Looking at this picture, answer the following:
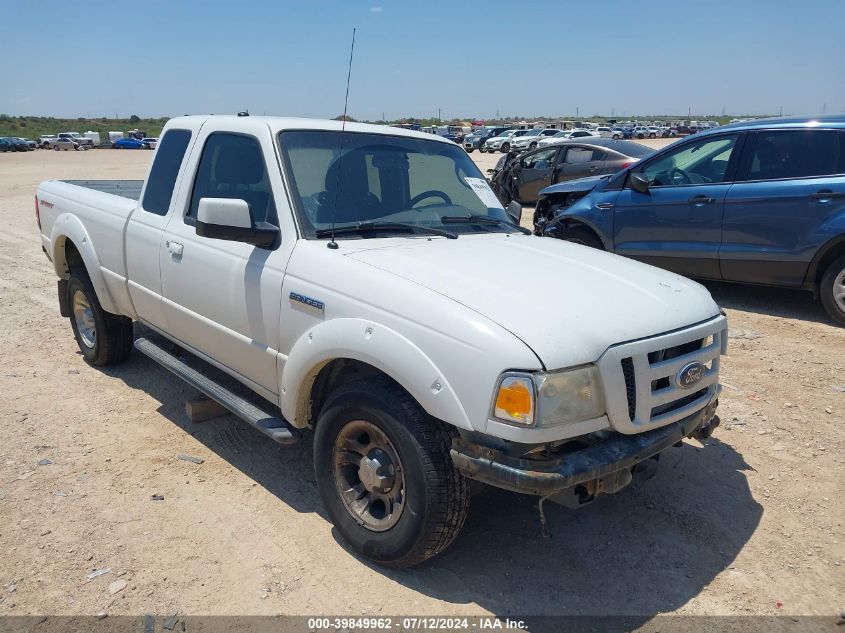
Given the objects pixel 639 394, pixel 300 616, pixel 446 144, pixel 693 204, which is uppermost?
pixel 446 144

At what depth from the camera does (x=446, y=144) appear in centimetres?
471

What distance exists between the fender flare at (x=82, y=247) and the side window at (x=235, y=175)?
1.36m

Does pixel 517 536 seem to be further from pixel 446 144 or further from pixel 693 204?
pixel 693 204

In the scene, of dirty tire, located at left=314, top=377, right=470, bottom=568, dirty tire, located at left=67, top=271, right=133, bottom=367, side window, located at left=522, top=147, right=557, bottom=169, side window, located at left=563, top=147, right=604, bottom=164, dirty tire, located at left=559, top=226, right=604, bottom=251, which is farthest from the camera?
side window, located at left=522, top=147, right=557, bottom=169

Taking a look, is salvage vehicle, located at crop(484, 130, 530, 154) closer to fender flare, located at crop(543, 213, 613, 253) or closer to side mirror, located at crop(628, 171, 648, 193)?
fender flare, located at crop(543, 213, 613, 253)

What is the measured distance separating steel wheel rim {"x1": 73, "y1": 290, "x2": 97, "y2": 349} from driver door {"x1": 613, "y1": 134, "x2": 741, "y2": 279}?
5.68 m

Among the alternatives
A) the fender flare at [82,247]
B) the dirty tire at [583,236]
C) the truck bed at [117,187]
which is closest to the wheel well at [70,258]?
the fender flare at [82,247]

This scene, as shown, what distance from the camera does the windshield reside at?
3705 millimetres

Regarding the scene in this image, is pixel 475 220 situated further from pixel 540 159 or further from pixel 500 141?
pixel 500 141

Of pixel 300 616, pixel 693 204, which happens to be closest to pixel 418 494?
pixel 300 616

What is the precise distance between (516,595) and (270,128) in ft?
9.00

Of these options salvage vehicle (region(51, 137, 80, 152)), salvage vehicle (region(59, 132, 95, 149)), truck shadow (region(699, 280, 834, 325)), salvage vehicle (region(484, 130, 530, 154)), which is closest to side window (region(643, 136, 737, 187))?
truck shadow (region(699, 280, 834, 325))

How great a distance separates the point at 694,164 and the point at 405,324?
19.4 ft

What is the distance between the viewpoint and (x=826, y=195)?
650 cm
